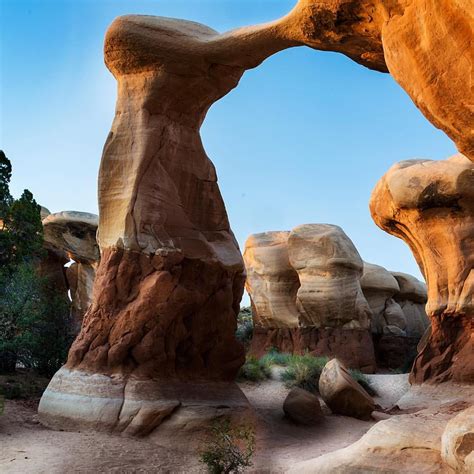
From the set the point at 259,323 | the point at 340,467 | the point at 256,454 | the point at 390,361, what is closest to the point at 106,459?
the point at 256,454

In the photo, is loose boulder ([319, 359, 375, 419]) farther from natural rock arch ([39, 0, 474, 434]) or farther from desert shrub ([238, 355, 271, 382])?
desert shrub ([238, 355, 271, 382])

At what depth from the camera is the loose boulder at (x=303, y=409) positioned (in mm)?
10164

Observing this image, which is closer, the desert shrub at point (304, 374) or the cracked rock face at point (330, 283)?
the desert shrub at point (304, 374)

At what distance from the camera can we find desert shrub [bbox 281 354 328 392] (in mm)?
13055

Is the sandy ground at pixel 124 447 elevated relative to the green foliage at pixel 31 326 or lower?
lower

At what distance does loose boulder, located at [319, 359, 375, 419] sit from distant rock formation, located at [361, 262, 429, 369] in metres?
10.1

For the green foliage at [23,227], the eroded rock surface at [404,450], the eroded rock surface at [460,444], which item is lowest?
the eroded rock surface at [404,450]

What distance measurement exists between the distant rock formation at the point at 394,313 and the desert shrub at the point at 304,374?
7519 mm

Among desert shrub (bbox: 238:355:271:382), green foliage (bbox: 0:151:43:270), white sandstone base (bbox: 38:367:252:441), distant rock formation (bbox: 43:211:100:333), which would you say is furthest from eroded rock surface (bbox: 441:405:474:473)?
distant rock formation (bbox: 43:211:100:333)

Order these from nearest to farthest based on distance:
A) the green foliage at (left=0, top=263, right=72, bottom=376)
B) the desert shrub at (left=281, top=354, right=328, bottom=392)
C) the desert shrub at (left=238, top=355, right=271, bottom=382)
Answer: the green foliage at (left=0, top=263, right=72, bottom=376), the desert shrub at (left=281, top=354, right=328, bottom=392), the desert shrub at (left=238, top=355, right=271, bottom=382)

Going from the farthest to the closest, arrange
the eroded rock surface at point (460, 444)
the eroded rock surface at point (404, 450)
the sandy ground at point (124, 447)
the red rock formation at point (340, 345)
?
the red rock formation at point (340, 345) < the sandy ground at point (124, 447) < the eroded rock surface at point (404, 450) < the eroded rock surface at point (460, 444)

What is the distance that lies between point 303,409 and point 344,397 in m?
0.94

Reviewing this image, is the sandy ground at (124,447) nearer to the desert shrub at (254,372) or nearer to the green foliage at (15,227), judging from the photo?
the desert shrub at (254,372)

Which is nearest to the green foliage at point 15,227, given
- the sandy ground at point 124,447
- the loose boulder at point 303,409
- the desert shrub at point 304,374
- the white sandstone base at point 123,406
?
the sandy ground at point 124,447
